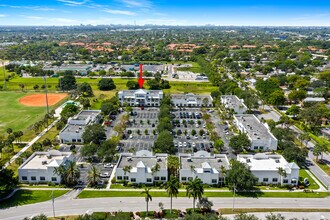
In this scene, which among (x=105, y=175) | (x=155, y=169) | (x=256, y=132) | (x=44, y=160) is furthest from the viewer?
(x=256, y=132)

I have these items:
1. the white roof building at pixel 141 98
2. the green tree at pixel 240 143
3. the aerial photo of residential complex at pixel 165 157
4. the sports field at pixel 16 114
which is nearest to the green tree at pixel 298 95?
the aerial photo of residential complex at pixel 165 157

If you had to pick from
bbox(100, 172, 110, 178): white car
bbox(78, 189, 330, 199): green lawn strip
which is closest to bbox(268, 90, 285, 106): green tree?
bbox(78, 189, 330, 199): green lawn strip

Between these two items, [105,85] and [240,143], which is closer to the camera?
[240,143]

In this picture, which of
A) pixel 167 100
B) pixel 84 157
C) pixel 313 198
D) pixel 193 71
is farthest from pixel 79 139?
pixel 193 71

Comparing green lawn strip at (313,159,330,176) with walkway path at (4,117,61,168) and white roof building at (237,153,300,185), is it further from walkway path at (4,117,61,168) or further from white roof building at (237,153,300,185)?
walkway path at (4,117,61,168)

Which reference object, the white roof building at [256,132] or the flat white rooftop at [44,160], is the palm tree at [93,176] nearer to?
the flat white rooftop at [44,160]

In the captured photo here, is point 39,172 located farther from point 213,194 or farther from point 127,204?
point 213,194

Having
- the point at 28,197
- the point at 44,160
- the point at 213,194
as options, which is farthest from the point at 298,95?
the point at 28,197
